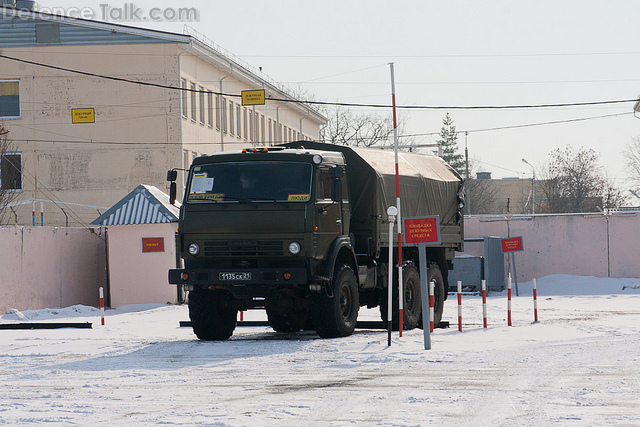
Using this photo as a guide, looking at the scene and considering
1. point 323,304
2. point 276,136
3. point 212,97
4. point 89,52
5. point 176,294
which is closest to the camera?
point 323,304

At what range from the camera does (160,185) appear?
4606 centimetres

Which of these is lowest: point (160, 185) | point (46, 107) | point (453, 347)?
point (453, 347)

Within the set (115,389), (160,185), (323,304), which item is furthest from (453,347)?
(160,185)

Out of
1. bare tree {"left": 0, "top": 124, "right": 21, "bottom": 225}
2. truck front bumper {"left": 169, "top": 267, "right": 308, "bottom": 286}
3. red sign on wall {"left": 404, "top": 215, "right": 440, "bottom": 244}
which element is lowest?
truck front bumper {"left": 169, "top": 267, "right": 308, "bottom": 286}

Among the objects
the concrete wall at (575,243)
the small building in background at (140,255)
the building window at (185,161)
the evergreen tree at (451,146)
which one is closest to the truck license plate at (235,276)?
the small building in background at (140,255)

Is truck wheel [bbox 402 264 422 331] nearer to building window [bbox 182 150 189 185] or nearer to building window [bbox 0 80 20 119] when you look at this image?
building window [bbox 182 150 189 185]

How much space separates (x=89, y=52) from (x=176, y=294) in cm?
1951

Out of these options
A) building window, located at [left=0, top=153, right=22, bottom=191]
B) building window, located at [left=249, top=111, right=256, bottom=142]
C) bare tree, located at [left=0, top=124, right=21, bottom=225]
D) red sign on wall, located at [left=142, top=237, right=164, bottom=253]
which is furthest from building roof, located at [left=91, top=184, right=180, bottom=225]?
building window, located at [left=249, top=111, right=256, bottom=142]

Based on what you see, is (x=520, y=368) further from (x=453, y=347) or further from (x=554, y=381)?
(x=453, y=347)

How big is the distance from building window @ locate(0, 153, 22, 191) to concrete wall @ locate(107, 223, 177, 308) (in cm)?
1855

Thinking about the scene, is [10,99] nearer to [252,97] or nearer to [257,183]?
[252,97]

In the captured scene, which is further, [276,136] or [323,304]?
[276,136]

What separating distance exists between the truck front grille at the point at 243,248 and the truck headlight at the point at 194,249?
146 mm

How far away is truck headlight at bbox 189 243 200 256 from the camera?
16.8 meters
